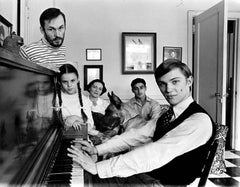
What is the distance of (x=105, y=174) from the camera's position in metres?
1.18

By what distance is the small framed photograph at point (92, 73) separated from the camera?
162 inches

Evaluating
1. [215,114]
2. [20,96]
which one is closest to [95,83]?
[215,114]

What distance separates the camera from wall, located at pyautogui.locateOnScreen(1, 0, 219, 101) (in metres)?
4.16

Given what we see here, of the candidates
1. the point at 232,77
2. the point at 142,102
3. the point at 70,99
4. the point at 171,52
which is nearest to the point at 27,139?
the point at 70,99

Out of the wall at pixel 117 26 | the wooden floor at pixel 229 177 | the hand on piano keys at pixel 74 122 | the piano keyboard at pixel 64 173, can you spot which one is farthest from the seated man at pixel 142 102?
the piano keyboard at pixel 64 173

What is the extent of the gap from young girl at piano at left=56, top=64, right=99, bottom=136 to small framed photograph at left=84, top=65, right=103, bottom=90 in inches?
77.0

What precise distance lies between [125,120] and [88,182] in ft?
8.62

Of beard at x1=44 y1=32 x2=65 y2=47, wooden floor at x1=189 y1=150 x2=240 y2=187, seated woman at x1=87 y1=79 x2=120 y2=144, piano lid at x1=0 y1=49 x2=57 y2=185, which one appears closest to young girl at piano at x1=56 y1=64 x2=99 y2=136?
beard at x1=44 y1=32 x2=65 y2=47

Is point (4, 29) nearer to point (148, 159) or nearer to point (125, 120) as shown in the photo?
point (148, 159)

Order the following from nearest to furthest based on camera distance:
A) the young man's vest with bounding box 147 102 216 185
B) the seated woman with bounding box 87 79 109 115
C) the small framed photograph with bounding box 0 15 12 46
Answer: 1. the young man's vest with bounding box 147 102 216 185
2. the small framed photograph with bounding box 0 15 12 46
3. the seated woman with bounding box 87 79 109 115

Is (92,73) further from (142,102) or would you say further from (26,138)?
(26,138)

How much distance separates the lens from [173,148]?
1.24 metres

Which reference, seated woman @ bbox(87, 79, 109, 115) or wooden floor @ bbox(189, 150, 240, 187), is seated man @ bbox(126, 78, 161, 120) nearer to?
seated woman @ bbox(87, 79, 109, 115)

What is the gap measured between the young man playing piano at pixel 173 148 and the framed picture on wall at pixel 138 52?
283cm
